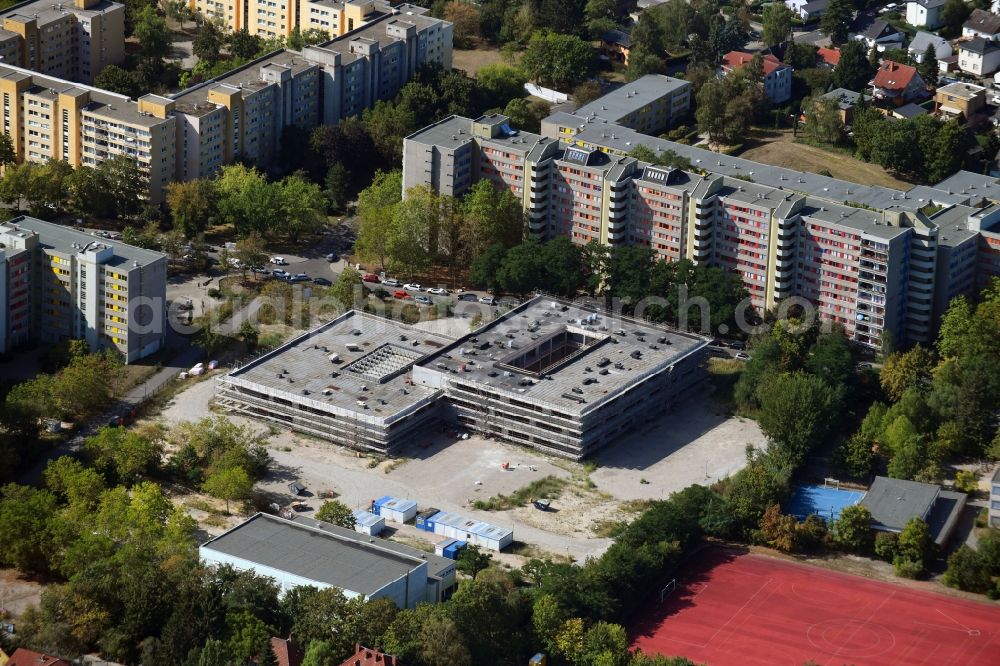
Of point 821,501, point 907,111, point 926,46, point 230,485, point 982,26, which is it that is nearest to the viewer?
point 230,485

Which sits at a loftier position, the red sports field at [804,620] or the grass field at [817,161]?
the grass field at [817,161]

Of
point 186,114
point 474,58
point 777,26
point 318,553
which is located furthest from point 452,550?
point 777,26

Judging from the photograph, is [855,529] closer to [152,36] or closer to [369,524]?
[369,524]

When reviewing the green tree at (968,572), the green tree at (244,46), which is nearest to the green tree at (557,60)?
the green tree at (244,46)

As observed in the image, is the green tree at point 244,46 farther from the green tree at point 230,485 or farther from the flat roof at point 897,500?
the flat roof at point 897,500

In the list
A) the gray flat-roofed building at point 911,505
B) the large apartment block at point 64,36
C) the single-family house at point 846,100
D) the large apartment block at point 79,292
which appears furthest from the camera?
the single-family house at point 846,100

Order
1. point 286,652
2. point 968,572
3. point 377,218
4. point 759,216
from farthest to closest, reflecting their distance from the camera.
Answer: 1. point 377,218
2. point 759,216
3. point 968,572
4. point 286,652
